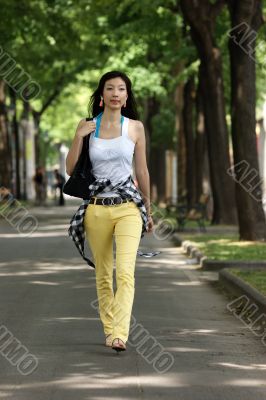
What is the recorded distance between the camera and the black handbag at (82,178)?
9414 mm

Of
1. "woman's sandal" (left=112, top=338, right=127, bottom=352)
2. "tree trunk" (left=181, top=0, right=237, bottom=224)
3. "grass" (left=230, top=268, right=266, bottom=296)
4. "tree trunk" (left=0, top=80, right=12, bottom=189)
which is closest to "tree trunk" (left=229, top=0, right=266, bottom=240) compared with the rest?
"tree trunk" (left=181, top=0, right=237, bottom=224)

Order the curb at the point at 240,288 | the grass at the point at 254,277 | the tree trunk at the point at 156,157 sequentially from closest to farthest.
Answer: the curb at the point at 240,288 → the grass at the point at 254,277 → the tree trunk at the point at 156,157

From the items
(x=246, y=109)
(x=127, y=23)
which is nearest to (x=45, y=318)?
(x=246, y=109)

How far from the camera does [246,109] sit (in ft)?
77.8

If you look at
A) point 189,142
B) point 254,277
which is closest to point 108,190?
point 254,277

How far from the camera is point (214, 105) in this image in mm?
29594

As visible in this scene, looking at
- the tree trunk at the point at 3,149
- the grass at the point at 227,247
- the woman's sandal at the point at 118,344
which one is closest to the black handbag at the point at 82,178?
the woman's sandal at the point at 118,344

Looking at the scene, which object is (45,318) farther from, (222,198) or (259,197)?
(222,198)

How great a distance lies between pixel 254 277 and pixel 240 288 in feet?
3.92

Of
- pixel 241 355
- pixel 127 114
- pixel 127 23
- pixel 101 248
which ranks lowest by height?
pixel 241 355

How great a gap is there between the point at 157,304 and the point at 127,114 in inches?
176

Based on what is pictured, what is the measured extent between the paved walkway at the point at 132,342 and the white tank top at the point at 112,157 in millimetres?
1314

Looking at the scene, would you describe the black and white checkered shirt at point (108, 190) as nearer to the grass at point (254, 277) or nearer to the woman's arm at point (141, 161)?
Answer: the woman's arm at point (141, 161)

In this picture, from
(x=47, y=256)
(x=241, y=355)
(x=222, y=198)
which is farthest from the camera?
(x=222, y=198)
